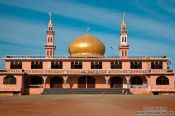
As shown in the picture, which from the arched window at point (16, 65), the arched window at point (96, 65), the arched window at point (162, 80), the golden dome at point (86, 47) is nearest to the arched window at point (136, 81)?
the arched window at point (162, 80)

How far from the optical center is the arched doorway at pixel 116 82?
5922cm

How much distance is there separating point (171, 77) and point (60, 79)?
21269 millimetres

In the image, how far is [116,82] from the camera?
5956cm

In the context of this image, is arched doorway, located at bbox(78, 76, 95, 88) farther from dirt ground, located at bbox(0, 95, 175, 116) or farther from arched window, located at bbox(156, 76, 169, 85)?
dirt ground, located at bbox(0, 95, 175, 116)

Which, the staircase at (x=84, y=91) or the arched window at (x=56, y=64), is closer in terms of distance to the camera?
the staircase at (x=84, y=91)

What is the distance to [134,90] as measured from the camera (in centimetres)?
5503

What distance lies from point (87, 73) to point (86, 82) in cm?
272

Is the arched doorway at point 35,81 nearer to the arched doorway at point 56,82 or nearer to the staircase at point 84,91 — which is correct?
the arched doorway at point 56,82

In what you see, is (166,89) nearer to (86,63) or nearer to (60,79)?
(86,63)

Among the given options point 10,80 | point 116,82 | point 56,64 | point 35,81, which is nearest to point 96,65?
point 116,82

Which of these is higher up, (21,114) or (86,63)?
(86,63)

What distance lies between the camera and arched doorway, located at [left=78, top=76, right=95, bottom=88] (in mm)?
59059

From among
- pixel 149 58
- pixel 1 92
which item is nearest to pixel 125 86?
pixel 149 58

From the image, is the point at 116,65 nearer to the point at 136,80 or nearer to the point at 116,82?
the point at 116,82
